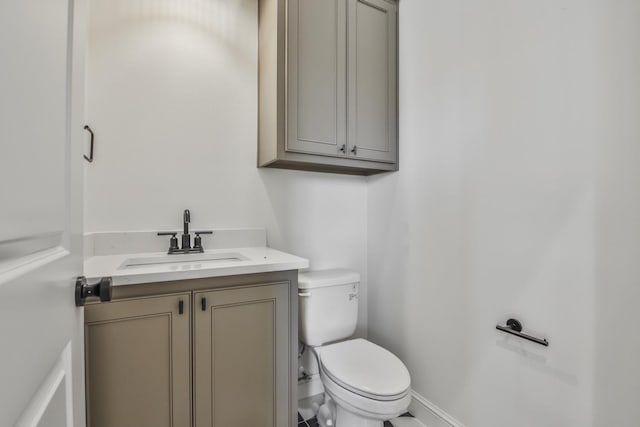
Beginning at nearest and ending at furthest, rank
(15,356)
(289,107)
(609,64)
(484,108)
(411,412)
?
(15,356) → (609,64) → (484,108) → (289,107) → (411,412)

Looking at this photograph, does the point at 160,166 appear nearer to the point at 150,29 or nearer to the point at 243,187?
the point at 243,187

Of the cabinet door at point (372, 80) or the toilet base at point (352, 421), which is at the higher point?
the cabinet door at point (372, 80)

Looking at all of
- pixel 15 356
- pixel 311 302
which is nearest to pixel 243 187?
pixel 311 302

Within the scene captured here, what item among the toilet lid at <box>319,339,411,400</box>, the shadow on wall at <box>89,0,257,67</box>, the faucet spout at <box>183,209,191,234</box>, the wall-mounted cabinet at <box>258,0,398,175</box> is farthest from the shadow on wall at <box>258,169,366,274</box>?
the shadow on wall at <box>89,0,257,67</box>

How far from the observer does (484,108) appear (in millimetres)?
1274

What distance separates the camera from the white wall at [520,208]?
90 cm

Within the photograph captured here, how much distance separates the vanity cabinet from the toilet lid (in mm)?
201

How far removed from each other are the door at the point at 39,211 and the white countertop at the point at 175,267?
1.52 feet

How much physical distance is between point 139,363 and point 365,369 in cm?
92

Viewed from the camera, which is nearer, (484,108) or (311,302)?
(484,108)

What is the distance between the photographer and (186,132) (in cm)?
156

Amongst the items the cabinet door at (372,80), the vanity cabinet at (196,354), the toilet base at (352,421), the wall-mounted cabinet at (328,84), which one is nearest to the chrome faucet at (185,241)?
the vanity cabinet at (196,354)

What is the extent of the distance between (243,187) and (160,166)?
441 mm

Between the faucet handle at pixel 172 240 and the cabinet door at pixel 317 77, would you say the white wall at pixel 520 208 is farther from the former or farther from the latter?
the faucet handle at pixel 172 240
